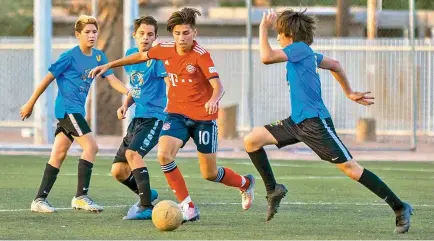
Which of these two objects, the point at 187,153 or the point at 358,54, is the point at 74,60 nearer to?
the point at 187,153

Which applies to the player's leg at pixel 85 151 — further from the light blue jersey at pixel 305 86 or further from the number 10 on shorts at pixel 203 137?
the light blue jersey at pixel 305 86

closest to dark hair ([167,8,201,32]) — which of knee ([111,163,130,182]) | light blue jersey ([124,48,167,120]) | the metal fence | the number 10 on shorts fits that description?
light blue jersey ([124,48,167,120])

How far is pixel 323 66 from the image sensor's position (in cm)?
1057

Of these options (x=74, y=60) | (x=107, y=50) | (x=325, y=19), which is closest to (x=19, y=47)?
(x=107, y=50)

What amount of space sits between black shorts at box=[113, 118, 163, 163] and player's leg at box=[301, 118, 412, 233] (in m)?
1.54

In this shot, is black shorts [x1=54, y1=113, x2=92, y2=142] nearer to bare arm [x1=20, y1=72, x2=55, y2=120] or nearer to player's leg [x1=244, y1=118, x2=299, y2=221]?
bare arm [x1=20, y1=72, x2=55, y2=120]

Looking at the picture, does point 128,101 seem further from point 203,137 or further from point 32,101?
point 203,137

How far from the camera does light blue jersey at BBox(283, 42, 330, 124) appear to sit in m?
10.4

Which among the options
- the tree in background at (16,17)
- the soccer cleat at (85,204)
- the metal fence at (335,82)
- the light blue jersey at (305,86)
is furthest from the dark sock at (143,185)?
the tree in background at (16,17)

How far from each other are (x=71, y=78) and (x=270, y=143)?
2.27 metres

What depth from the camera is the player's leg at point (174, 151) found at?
10.6 meters

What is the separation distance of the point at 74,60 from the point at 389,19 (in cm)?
1963

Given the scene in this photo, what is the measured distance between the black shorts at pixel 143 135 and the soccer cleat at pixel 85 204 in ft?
1.79

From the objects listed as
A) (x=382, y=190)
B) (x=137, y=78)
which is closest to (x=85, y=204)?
(x=137, y=78)
